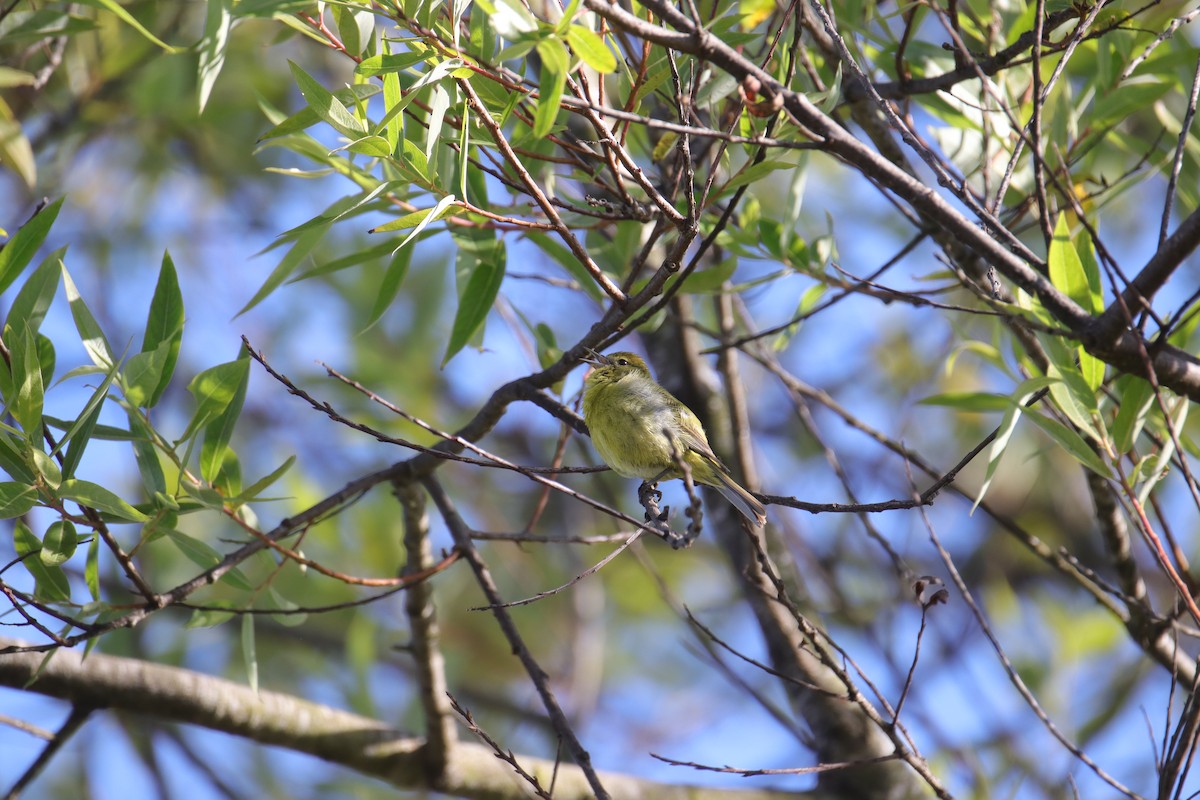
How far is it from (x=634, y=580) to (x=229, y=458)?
470 centimetres

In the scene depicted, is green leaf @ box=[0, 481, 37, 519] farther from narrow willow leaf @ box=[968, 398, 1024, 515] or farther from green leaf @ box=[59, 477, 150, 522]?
narrow willow leaf @ box=[968, 398, 1024, 515]

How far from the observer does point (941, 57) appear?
10.5ft

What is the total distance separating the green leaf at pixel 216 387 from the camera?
92.6 inches

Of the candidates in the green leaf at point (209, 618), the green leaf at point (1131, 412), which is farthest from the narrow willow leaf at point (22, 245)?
the green leaf at point (1131, 412)

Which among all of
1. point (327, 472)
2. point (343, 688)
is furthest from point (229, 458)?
point (327, 472)

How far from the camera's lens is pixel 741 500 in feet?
9.53

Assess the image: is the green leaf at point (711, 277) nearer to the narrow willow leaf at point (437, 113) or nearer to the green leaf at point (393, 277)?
the green leaf at point (393, 277)

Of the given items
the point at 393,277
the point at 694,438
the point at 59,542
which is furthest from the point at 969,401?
the point at 59,542

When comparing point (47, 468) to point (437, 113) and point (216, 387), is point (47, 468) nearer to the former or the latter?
point (216, 387)

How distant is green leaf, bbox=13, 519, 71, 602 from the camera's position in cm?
233

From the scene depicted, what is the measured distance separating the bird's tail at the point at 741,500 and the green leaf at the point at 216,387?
1.30m

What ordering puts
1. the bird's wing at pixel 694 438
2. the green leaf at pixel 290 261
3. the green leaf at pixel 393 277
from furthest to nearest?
the bird's wing at pixel 694 438 → the green leaf at pixel 393 277 → the green leaf at pixel 290 261

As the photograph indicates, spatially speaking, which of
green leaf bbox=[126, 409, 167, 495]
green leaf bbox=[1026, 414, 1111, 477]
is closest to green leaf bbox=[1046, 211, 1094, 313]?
green leaf bbox=[1026, 414, 1111, 477]

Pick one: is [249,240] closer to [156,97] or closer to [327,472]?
[327,472]
